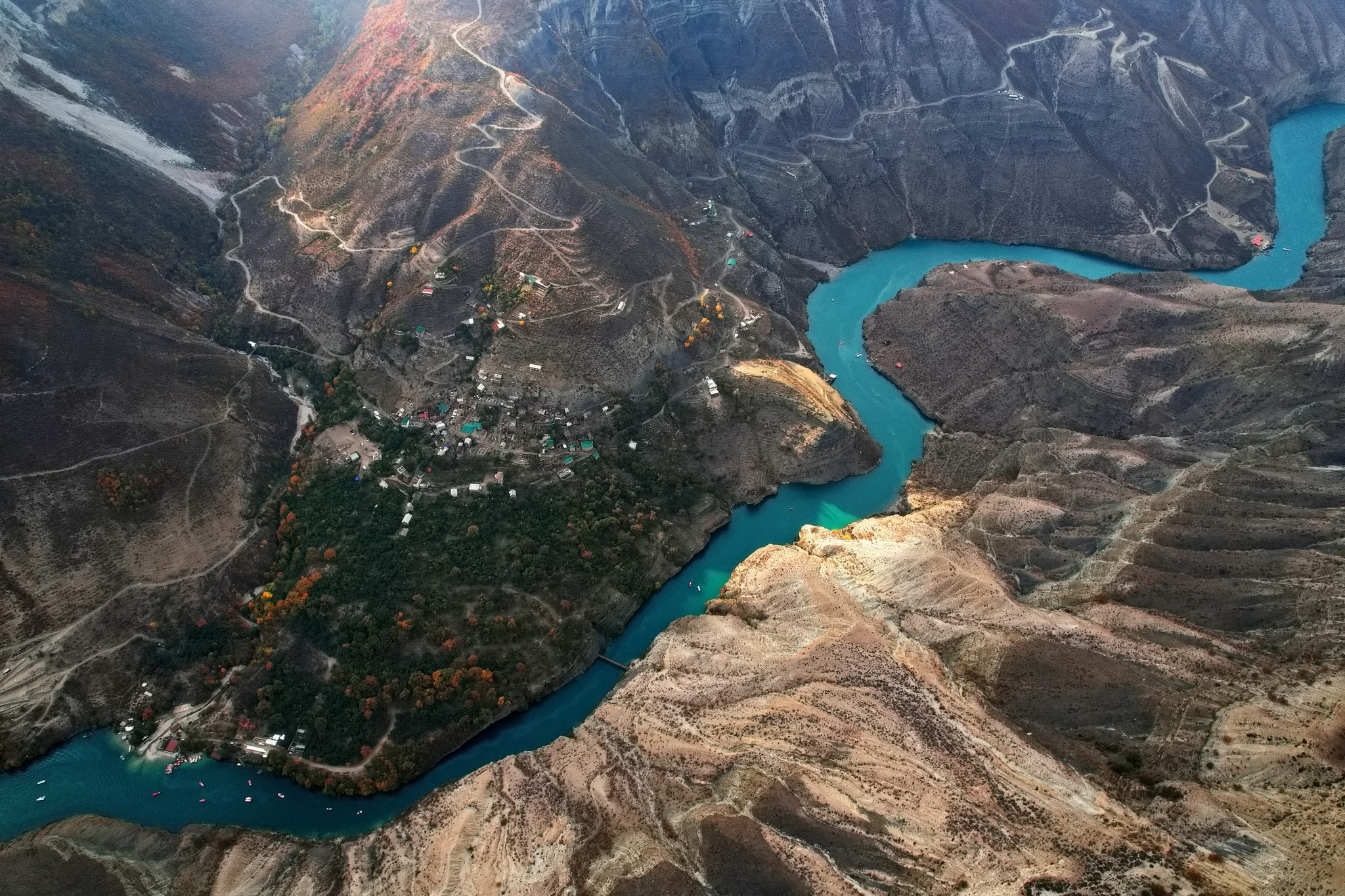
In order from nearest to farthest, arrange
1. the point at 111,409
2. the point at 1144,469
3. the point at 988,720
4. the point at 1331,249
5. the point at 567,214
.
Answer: the point at 988,720
the point at 1144,469
the point at 111,409
the point at 567,214
the point at 1331,249

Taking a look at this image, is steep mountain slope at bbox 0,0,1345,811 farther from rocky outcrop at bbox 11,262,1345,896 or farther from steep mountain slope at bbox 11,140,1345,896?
rocky outcrop at bbox 11,262,1345,896

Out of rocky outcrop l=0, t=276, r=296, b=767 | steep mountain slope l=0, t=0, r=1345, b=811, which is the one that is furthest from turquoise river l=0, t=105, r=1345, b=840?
rocky outcrop l=0, t=276, r=296, b=767

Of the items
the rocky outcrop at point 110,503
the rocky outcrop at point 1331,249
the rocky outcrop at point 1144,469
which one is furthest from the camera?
the rocky outcrop at point 1331,249

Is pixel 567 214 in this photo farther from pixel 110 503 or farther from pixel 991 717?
pixel 991 717

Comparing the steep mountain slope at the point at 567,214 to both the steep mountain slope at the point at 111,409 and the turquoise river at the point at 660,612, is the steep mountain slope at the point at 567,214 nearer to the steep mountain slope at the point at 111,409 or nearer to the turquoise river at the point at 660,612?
the steep mountain slope at the point at 111,409

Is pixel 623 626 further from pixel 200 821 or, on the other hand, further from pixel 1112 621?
pixel 1112 621

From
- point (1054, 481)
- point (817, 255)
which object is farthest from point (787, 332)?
point (1054, 481)

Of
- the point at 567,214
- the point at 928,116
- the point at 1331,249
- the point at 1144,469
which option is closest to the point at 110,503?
the point at 567,214

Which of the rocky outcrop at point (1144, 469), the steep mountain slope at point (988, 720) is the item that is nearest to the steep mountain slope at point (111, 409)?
the steep mountain slope at point (988, 720)
